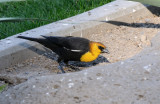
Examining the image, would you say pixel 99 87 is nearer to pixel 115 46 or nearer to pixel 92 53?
pixel 92 53

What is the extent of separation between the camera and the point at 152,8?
Result: 583 cm

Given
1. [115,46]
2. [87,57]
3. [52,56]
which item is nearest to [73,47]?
[87,57]

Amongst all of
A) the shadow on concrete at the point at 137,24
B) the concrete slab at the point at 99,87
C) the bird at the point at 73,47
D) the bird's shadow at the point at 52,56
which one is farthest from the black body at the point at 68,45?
the shadow on concrete at the point at 137,24

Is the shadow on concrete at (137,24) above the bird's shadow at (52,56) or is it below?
above

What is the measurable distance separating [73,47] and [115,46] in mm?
741

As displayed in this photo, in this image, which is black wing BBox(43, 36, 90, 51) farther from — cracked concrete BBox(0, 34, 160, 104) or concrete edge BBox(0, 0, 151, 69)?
cracked concrete BBox(0, 34, 160, 104)

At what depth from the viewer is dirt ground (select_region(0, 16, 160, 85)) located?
4201 mm

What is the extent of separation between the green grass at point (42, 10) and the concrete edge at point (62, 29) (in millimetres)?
593

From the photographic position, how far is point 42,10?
6375 millimetres

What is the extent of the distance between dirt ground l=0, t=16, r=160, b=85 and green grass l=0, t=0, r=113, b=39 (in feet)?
3.21

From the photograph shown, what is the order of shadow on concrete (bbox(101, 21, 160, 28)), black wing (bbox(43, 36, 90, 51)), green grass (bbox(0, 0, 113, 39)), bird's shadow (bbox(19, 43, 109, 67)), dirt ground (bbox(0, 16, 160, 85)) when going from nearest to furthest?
dirt ground (bbox(0, 16, 160, 85)) < black wing (bbox(43, 36, 90, 51)) < bird's shadow (bbox(19, 43, 109, 67)) < shadow on concrete (bbox(101, 21, 160, 28)) < green grass (bbox(0, 0, 113, 39))

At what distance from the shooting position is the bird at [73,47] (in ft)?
14.3

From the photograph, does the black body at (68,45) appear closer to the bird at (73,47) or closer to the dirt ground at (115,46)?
the bird at (73,47)

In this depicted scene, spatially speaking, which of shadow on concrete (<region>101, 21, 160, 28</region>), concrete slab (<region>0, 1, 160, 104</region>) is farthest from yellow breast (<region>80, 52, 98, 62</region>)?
shadow on concrete (<region>101, 21, 160, 28</region>)
